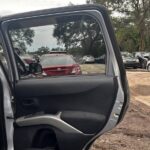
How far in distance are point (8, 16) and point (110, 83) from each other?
1.08 metres

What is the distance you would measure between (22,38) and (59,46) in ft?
1.12

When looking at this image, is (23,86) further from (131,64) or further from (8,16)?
(131,64)

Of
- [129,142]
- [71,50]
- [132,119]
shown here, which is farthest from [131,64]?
[71,50]

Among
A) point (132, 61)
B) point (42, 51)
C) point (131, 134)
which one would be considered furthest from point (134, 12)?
point (42, 51)

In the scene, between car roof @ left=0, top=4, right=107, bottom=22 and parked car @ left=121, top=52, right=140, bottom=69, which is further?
parked car @ left=121, top=52, right=140, bottom=69

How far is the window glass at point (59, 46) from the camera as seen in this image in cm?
445

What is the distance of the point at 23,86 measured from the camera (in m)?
4.46

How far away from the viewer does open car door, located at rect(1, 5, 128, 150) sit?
4.35 m

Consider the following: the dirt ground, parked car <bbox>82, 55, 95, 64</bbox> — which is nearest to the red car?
parked car <bbox>82, 55, 95, 64</bbox>

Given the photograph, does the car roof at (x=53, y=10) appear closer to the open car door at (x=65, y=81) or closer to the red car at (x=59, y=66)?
the open car door at (x=65, y=81)

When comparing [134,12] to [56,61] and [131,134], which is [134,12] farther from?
[56,61]

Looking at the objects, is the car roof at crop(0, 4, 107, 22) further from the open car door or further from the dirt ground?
the dirt ground

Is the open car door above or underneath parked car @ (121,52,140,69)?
above

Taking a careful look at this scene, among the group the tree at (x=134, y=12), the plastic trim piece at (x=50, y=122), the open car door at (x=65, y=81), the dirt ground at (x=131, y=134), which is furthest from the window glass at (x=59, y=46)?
the tree at (x=134, y=12)
